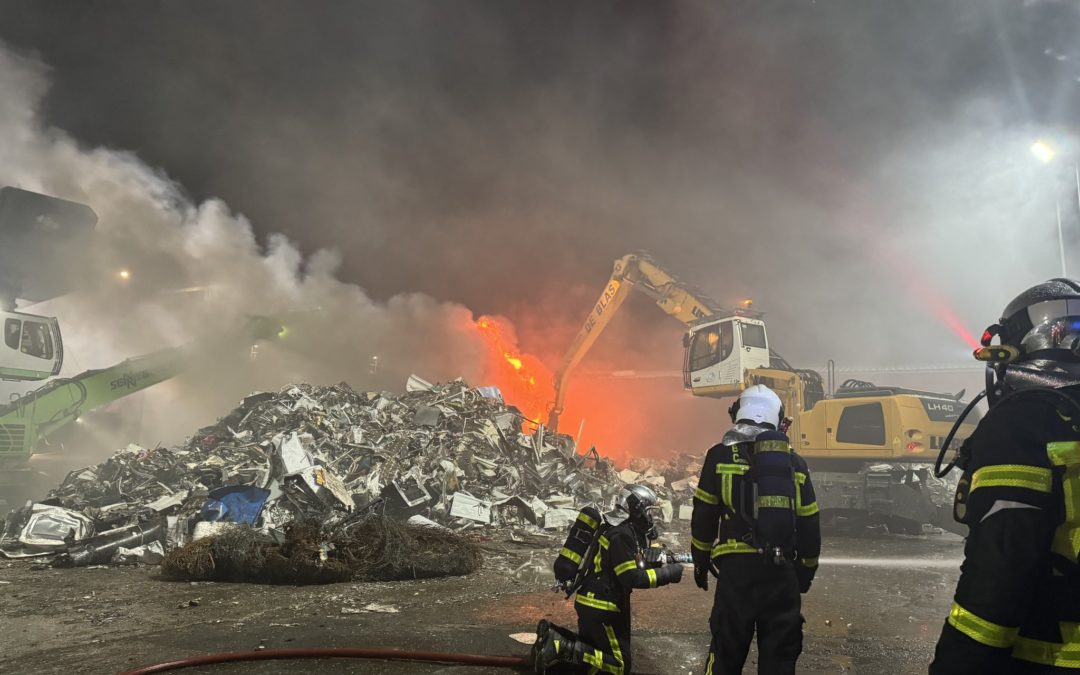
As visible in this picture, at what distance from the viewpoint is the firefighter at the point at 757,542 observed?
2.79m

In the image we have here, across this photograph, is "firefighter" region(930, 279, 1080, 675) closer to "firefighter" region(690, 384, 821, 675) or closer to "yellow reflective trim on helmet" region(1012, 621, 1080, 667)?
"yellow reflective trim on helmet" region(1012, 621, 1080, 667)

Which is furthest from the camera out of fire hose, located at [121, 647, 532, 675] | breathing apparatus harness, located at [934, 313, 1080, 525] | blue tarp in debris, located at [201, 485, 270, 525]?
blue tarp in debris, located at [201, 485, 270, 525]

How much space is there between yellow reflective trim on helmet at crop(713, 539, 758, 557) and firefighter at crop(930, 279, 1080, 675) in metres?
1.36

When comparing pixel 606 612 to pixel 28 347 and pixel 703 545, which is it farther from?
pixel 28 347

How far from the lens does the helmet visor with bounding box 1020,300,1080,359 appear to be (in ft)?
5.67

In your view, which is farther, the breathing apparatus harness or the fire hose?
the fire hose

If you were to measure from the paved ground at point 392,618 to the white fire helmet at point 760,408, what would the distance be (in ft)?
7.15

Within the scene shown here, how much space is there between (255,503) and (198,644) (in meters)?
4.56

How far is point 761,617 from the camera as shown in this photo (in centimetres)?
282

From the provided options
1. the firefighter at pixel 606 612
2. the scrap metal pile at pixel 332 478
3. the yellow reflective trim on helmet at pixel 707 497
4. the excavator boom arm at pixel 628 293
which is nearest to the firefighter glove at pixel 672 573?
the firefighter at pixel 606 612

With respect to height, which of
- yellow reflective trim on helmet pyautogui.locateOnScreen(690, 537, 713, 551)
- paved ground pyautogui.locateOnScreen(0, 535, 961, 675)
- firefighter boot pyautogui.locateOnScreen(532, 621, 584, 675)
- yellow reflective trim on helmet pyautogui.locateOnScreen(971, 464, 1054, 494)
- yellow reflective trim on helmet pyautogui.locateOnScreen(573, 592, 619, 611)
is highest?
yellow reflective trim on helmet pyautogui.locateOnScreen(971, 464, 1054, 494)

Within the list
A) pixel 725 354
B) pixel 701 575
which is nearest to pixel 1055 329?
pixel 701 575

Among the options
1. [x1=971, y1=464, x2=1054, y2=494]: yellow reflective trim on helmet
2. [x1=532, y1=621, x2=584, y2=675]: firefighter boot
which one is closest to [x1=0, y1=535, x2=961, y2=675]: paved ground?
[x1=532, y1=621, x2=584, y2=675]: firefighter boot

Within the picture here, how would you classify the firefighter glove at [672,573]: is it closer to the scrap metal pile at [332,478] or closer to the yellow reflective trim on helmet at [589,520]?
the yellow reflective trim on helmet at [589,520]
